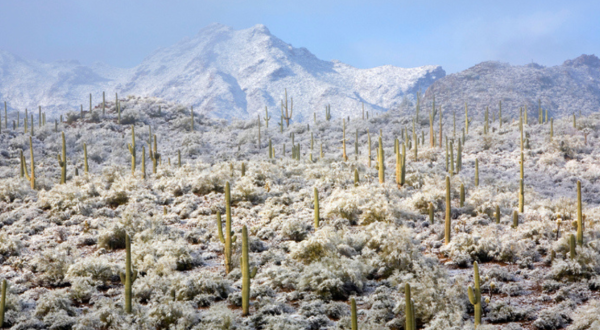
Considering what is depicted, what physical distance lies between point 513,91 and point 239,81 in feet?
330

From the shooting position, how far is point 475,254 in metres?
11.5

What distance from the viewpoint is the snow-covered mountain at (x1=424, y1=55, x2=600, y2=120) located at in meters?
64.8

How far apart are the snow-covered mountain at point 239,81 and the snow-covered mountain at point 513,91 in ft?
116

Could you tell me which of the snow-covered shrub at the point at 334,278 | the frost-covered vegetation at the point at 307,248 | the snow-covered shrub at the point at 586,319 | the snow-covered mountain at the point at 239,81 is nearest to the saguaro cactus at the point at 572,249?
the frost-covered vegetation at the point at 307,248

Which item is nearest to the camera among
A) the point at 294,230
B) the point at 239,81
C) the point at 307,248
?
the point at 307,248

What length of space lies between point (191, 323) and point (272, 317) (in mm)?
1472

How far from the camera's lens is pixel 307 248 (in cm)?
1130

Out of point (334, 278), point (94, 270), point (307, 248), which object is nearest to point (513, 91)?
point (307, 248)

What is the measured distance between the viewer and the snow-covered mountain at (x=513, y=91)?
64.8 metres

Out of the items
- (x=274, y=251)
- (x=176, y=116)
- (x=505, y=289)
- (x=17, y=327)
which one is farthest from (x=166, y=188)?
(x=176, y=116)

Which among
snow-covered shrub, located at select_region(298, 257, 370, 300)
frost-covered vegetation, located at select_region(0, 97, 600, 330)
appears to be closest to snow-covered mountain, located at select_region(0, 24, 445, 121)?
frost-covered vegetation, located at select_region(0, 97, 600, 330)

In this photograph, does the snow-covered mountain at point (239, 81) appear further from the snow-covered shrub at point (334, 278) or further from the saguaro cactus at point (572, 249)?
the snow-covered shrub at point (334, 278)

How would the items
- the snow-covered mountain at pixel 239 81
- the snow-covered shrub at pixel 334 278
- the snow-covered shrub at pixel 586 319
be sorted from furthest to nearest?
the snow-covered mountain at pixel 239 81 → the snow-covered shrub at pixel 334 278 → the snow-covered shrub at pixel 586 319

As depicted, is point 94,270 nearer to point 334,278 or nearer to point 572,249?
point 334,278
